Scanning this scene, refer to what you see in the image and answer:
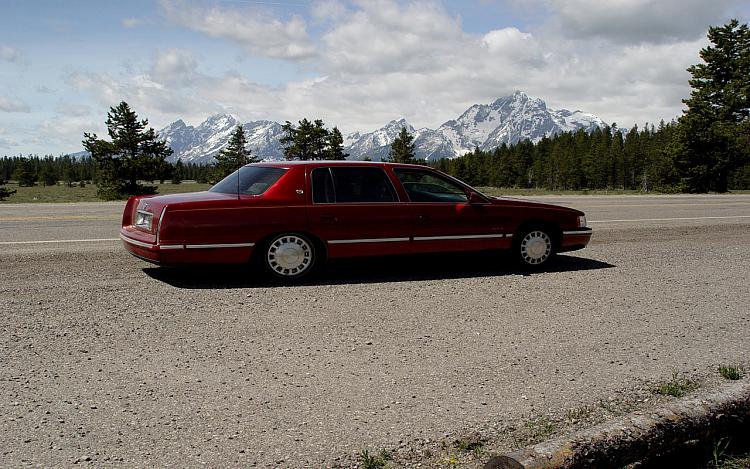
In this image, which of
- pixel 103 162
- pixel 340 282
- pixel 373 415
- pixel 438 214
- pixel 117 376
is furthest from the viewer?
pixel 103 162

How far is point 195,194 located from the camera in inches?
277

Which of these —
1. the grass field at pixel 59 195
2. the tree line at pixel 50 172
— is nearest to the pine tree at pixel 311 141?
the grass field at pixel 59 195

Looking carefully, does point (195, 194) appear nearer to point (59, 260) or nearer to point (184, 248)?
point (184, 248)

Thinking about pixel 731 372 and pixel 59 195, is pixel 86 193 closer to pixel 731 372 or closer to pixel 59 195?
pixel 59 195

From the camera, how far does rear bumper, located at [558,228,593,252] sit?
26.9ft

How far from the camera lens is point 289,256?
6723 mm

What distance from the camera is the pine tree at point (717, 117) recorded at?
38.5m

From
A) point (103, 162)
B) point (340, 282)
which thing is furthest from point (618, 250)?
point (103, 162)

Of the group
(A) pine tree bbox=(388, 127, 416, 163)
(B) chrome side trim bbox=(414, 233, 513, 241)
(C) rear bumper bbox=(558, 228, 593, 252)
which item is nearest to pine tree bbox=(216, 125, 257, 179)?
(A) pine tree bbox=(388, 127, 416, 163)

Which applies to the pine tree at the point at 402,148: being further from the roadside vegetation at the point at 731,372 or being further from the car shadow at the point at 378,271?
Result: the roadside vegetation at the point at 731,372

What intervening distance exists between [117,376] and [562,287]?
494 cm

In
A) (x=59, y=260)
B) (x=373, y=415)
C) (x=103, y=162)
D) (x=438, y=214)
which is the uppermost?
(x=103, y=162)

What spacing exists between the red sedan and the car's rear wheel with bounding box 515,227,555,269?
0.01 metres

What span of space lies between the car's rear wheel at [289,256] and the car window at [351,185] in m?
0.53
